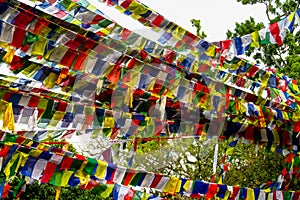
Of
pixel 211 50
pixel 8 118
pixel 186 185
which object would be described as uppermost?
pixel 211 50

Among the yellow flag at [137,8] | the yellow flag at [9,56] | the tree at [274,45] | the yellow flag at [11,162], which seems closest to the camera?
the yellow flag at [11,162]

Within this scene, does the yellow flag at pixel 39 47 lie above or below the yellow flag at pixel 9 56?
above

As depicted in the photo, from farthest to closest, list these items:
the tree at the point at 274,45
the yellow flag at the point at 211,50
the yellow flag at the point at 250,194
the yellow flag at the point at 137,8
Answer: the tree at the point at 274,45 → the yellow flag at the point at 250,194 → the yellow flag at the point at 211,50 → the yellow flag at the point at 137,8

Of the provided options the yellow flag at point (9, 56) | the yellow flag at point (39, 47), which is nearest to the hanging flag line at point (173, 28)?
the yellow flag at point (39, 47)

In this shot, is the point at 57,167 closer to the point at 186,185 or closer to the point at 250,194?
the point at 186,185

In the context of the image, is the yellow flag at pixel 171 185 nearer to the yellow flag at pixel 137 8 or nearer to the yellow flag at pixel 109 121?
the yellow flag at pixel 109 121

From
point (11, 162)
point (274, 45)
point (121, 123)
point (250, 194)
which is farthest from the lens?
point (274, 45)

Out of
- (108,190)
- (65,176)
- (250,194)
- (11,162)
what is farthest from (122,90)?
(250,194)

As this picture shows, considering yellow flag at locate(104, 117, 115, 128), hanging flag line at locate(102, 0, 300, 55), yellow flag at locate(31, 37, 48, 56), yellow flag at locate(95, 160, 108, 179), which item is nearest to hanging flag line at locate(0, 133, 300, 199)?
yellow flag at locate(95, 160, 108, 179)

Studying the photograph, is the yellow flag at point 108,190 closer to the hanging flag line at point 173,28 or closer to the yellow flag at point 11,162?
the yellow flag at point 11,162

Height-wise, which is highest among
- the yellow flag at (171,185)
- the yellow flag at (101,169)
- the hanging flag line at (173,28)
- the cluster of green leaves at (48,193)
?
the hanging flag line at (173,28)

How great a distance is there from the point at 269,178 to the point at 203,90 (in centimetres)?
579

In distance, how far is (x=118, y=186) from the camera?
11.2 ft

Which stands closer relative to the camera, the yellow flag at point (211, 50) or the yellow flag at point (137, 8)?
the yellow flag at point (137, 8)
